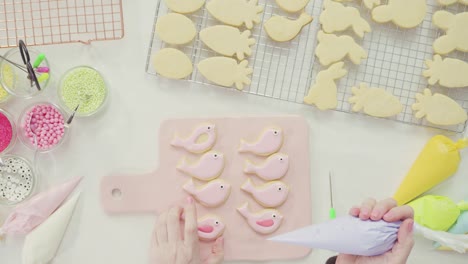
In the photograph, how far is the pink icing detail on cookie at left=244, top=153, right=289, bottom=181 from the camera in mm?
1308

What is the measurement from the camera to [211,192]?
4.28ft

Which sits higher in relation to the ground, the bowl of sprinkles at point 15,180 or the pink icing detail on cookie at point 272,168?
the pink icing detail on cookie at point 272,168

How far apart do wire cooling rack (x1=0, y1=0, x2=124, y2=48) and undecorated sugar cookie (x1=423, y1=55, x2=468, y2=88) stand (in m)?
0.79

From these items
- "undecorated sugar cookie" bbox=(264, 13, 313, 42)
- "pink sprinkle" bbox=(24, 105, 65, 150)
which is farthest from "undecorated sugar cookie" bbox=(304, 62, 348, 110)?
"pink sprinkle" bbox=(24, 105, 65, 150)

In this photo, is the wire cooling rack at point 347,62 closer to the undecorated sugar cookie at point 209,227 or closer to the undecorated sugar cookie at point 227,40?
the undecorated sugar cookie at point 227,40

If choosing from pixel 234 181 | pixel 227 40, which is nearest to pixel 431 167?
pixel 234 181

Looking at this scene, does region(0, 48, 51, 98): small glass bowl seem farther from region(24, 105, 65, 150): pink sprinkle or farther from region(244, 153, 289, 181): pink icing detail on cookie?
region(244, 153, 289, 181): pink icing detail on cookie

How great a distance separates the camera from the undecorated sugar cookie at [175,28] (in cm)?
128

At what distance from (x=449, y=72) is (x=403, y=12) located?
19 cm

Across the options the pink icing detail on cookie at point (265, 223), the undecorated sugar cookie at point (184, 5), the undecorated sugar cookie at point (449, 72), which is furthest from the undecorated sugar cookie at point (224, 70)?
the undecorated sugar cookie at point (449, 72)

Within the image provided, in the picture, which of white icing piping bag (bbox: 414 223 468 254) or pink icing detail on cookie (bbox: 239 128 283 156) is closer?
white icing piping bag (bbox: 414 223 468 254)

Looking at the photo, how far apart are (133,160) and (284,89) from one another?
16.9 inches

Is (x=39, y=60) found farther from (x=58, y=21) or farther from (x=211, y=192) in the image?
(x=211, y=192)

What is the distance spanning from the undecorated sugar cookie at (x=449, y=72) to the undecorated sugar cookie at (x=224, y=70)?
1.48 ft
